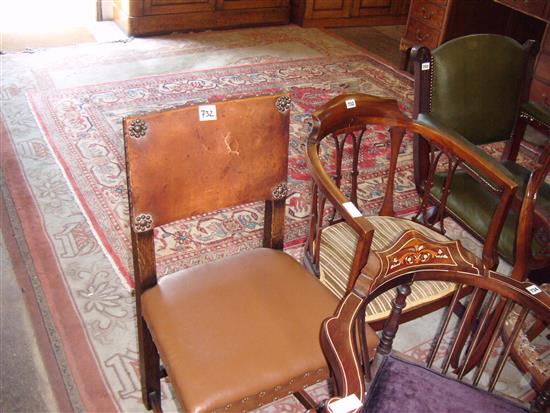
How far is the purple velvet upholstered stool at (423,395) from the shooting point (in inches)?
48.6

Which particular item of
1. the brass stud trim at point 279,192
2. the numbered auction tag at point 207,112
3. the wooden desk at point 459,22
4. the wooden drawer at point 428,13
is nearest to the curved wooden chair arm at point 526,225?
the brass stud trim at point 279,192

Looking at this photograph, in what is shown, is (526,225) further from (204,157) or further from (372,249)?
(204,157)

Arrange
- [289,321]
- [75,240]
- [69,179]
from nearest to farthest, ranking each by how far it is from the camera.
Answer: [289,321] < [75,240] < [69,179]

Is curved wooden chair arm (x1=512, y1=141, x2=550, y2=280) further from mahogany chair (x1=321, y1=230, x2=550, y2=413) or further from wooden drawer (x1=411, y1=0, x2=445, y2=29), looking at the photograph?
wooden drawer (x1=411, y1=0, x2=445, y2=29)

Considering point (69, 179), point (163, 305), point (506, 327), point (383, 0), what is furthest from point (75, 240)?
point (383, 0)

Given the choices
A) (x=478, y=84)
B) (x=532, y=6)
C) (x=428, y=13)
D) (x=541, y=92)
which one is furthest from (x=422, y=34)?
(x=478, y=84)

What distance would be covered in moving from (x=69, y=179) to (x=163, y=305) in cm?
162

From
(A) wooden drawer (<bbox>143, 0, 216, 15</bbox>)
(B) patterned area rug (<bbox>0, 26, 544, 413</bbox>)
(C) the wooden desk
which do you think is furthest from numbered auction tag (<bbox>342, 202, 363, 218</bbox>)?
(A) wooden drawer (<bbox>143, 0, 216, 15</bbox>)

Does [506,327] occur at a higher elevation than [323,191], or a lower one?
lower

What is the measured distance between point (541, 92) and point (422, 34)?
111cm

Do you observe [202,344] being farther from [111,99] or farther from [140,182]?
[111,99]

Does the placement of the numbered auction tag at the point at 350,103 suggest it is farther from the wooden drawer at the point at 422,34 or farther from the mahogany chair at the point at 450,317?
the wooden drawer at the point at 422,34

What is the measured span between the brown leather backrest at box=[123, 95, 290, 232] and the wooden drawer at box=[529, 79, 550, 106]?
98.8 inches

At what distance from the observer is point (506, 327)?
1.88 m
